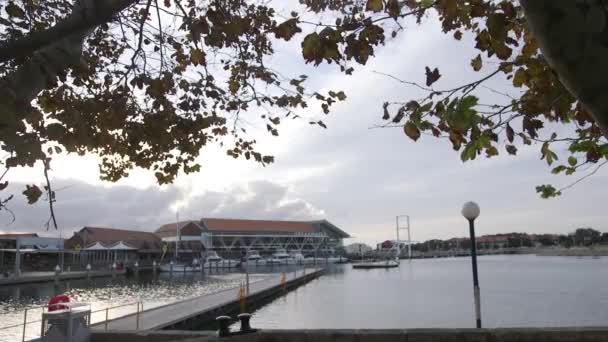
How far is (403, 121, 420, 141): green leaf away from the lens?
3605 mm

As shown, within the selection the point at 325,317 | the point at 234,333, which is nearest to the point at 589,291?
the point at 325,317

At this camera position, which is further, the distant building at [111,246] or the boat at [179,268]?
the distant building at [111,246]

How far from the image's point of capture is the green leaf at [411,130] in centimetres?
361

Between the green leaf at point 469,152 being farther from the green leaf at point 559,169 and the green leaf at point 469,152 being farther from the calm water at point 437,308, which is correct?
the calm water at point 437,308

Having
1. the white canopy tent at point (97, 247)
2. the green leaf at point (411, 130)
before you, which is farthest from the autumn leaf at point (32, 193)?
the white canopy tent at point (97, 247)

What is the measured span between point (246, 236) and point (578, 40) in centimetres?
11921

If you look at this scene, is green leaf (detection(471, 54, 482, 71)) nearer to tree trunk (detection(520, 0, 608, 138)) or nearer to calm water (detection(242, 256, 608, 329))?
tree trunk (detection(520, 0, 608, 138))

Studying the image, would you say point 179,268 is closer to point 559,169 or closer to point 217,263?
point 217,263

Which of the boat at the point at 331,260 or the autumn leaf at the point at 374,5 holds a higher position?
the autumn leaf at the point at 374,5

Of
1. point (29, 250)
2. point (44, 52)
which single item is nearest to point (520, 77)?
point (44, 52)

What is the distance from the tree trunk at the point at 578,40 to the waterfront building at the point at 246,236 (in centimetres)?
10304

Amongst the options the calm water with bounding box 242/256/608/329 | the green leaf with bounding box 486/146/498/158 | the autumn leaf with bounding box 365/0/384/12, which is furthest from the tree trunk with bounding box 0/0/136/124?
the calm water with bounding box 242/256/608/329

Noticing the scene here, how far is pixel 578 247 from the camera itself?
162 m

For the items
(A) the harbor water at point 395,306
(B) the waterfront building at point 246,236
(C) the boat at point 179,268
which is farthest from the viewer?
(B) the waterfront building at point 246,236
